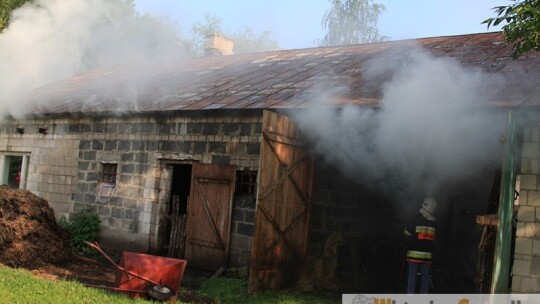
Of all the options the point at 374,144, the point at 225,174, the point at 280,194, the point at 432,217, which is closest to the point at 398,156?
the point at 374,144

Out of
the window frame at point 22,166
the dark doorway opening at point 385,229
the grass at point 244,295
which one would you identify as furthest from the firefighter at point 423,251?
the window frame at point 22,166

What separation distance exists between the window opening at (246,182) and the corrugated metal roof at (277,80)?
1249 mm

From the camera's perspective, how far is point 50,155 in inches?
529

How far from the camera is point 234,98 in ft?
33.6

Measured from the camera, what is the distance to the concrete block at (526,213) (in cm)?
688

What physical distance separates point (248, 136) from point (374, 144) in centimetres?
231

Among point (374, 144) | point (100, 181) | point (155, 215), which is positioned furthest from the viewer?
point (100, 181)

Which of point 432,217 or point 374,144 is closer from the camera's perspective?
point 432,217

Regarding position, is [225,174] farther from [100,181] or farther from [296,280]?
[100,181]

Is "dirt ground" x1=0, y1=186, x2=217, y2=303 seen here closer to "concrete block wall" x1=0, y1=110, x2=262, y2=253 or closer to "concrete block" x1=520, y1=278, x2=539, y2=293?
"concrete block wall" x1=0, y1=110, x2=262, y2=253

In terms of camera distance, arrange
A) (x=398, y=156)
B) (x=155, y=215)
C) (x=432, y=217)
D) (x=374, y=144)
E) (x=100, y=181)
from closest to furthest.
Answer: (x=432, y=217), (x=374, y=144), (x=398, y=156), (x=155, y=215), (x=100, y=181)

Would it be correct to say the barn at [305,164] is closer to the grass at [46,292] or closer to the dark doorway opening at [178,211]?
the dark doorway opening at [178,211]

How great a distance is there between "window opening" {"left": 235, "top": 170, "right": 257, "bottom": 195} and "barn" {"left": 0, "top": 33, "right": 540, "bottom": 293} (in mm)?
23

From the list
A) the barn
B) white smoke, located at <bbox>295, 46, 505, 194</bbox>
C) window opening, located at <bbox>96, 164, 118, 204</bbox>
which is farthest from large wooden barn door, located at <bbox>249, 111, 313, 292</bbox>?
window opening, located at <bbox>96, 164, 118, 204</bbox>
